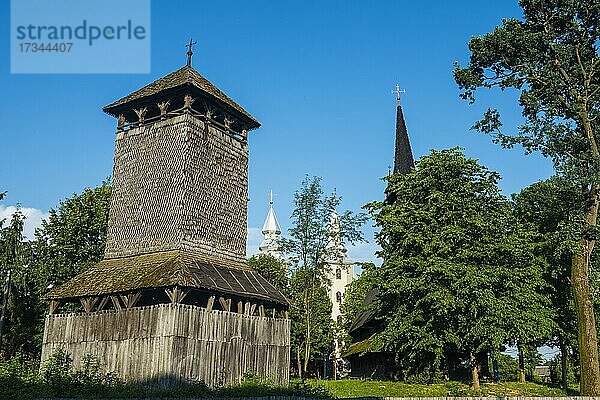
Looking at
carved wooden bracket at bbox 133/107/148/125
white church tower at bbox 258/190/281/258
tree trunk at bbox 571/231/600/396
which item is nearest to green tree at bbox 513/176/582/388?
tree trunk at bbox 571/231/600/396

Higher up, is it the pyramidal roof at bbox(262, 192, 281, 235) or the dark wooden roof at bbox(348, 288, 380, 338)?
the pyramidal roof at bbox(262, 192, 281, 235)

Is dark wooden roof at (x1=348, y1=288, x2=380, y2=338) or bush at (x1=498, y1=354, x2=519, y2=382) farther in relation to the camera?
bush at (x1=498, y1=354, x2=519, y2=382)

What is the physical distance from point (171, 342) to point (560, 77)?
65.2 feet

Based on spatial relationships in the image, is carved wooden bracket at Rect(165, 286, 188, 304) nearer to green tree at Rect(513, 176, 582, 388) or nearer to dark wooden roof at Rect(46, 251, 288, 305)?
dark wooden roof at Rect(46, 251, 288, 305)

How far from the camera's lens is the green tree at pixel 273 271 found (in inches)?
2265

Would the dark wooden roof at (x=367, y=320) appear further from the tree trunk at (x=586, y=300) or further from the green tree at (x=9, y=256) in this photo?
the green tree at (x=9, y=256)

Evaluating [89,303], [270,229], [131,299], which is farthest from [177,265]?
[270,229]

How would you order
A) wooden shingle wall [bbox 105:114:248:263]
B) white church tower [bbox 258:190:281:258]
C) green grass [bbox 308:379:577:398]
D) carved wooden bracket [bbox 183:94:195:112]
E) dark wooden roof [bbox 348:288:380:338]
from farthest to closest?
white church tower [bbox 258:190:281:258] → dark wooden roof [bbox 348:288:380:338] → carved wooden bracket [bbox 183:94:195:112] → wooden shingle wall [bbox 105:114:248:263] → green grass [bbox 308:379:577:398]

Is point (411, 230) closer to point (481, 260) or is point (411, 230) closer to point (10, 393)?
point (481, 260)

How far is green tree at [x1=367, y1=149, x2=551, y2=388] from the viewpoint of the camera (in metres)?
26.8

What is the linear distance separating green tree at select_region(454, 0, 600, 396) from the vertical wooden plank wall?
1466 centimetres

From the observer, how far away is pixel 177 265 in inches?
1024

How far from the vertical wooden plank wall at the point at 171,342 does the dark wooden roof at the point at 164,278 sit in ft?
3.49

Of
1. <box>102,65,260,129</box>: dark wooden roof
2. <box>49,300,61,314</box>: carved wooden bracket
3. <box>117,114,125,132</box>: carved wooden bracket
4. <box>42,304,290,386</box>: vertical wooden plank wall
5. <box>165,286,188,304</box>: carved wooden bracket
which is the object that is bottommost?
<box>42,304,290,386</box>: vertical wooden plank wall
